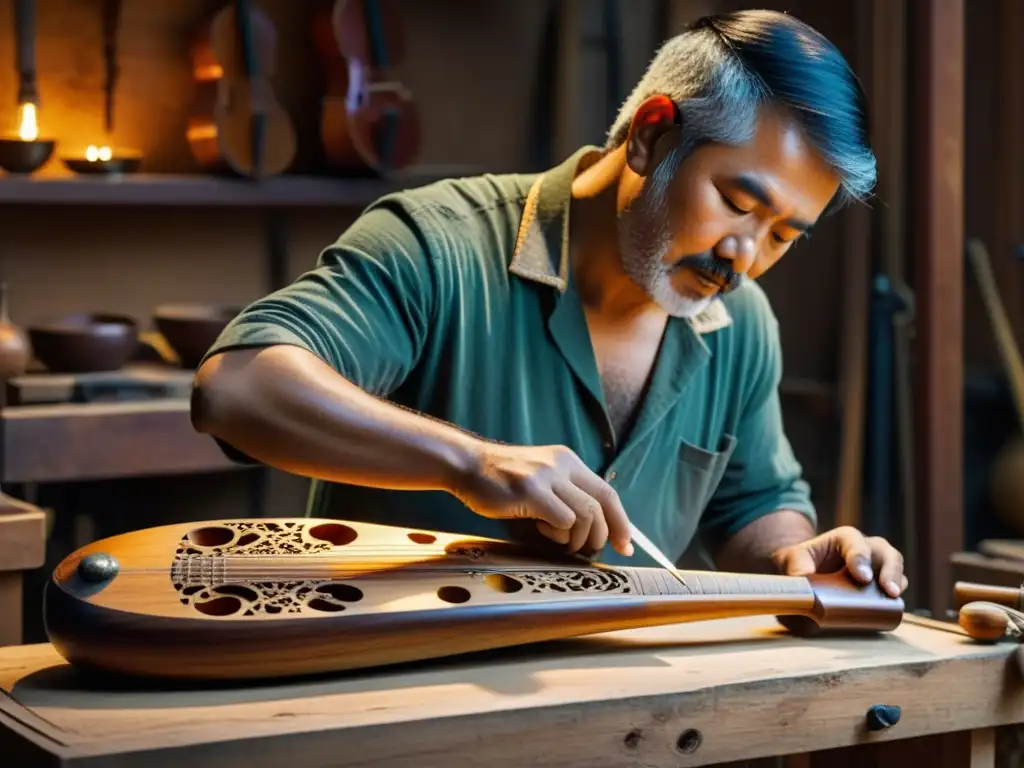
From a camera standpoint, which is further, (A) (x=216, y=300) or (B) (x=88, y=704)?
(A) (x=216, y=300)

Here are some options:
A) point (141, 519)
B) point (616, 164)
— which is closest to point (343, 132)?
point (141, 519)

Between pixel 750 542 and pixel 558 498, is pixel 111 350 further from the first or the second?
pixel 558 498

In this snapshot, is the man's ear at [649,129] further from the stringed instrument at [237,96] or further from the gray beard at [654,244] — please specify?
the stringed instrument at [237,96]

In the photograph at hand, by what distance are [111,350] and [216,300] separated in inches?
32.3

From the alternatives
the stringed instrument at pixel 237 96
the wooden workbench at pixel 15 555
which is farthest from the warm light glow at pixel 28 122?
the wooden workbench at pixel 15 555

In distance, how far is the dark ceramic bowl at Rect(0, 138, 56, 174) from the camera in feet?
13.0

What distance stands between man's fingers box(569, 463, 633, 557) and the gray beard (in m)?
0.50

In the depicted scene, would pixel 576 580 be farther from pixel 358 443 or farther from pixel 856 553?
pixel 856 553

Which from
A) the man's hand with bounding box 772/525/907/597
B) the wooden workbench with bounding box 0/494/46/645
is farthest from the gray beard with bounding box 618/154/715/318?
the wooden workbench with bounding box 0/494/46/645

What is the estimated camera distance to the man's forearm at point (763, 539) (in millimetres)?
2510

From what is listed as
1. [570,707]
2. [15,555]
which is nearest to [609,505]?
[570,707]

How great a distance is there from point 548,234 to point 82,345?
1.81m

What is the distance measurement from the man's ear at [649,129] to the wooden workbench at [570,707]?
674 mm

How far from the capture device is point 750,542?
2.56 metres
